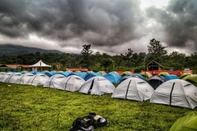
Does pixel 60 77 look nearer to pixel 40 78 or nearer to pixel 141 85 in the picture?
pixel 40 78

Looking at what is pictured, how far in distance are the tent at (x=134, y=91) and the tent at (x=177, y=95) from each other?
3.56 ft

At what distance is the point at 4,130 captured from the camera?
6457mm

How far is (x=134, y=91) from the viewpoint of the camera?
446 inches

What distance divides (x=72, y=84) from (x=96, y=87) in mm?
3070

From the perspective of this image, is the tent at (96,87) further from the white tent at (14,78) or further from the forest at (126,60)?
the forest at (126,60)

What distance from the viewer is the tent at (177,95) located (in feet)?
30.5

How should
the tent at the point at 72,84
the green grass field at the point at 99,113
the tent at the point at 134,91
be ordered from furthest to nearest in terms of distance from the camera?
the tent at the point at 72,84
the tent at the point at 134,91
the green grass field at the point at 99,113

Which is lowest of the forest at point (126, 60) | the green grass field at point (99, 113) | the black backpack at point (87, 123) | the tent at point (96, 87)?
the green grass field at point (99, 113)

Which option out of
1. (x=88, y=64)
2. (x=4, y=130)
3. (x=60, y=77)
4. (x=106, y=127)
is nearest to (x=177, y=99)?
(x=106, y=127)

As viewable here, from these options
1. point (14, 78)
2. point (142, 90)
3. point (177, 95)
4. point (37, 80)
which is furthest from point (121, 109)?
point (14, 78)

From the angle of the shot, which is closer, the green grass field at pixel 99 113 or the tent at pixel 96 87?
the green grass field at pixel 99 113

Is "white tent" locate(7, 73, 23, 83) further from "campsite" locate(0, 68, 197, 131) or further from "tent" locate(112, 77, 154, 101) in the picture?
"tent" locate(112, 77, 154, 101)

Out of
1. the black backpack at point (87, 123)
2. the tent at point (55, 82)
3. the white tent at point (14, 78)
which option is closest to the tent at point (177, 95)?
the black backpack at point (87, 123)

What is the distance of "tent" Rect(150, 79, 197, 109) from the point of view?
9.28 meters
